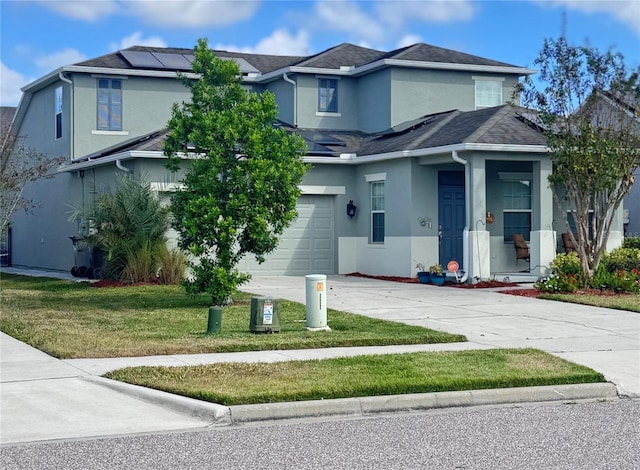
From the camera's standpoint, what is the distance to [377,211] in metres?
27.0

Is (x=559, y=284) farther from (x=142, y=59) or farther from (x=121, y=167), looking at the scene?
(x=142, y=59)

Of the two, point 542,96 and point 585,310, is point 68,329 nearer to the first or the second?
point 585,310

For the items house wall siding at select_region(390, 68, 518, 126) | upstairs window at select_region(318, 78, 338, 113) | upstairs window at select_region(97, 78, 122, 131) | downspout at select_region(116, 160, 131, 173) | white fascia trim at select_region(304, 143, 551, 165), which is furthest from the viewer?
upstairs window at select_region(318, 78, 338, 113)

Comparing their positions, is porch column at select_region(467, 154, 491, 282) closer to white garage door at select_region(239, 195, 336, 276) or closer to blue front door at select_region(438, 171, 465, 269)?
blue front door at select_region(438, 171, 465, 269)

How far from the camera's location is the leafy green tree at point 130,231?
77.7 ft

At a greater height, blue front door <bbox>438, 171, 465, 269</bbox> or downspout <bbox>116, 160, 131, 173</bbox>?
downspout <bbox>116, 160, 131, 173</bbox>

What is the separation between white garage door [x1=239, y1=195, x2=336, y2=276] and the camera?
27.5 meters

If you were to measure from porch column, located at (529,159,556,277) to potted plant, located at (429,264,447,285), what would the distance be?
2382 millimetres

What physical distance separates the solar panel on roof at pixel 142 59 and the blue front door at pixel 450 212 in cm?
1000

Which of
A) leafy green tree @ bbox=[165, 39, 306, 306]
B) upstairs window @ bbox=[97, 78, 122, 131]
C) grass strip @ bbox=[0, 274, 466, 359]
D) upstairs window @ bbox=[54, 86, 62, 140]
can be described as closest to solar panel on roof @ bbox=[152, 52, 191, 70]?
upstairs window @ bbox=[97, 78, 122, 131]

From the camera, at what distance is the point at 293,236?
27.7m

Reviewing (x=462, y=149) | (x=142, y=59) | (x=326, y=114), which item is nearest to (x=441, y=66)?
(x=326, y=114)

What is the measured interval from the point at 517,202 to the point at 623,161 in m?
6.08

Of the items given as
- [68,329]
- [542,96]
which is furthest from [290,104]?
[68,329]
